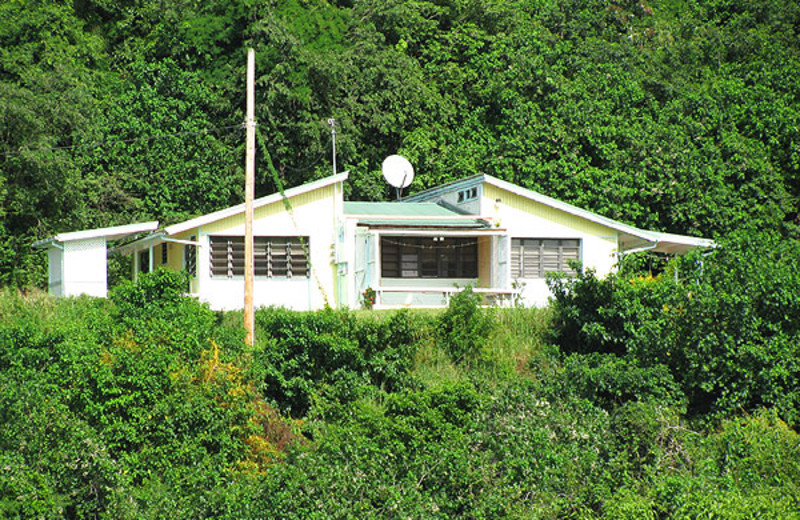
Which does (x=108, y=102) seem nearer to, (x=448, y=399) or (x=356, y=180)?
(x=356, y=180)

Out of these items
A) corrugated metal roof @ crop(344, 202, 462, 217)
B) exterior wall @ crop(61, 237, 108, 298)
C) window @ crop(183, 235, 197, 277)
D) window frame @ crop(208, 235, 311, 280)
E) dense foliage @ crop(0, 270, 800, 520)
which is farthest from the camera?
corrugated metal roof @ crop(344, 202, 462, 217)

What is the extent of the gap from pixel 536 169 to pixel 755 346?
53.1ft

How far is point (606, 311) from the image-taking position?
23.3m

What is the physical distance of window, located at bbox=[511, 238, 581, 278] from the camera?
93.7ft

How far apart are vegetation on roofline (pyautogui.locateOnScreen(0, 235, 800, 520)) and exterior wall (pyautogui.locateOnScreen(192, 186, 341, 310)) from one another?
314cm

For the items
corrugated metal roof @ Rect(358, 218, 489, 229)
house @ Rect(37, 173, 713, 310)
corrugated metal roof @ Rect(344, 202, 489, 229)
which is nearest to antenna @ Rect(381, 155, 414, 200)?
house @ Rect(37, 173, 713, 310)

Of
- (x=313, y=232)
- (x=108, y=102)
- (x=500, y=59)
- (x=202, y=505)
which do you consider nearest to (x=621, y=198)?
(x=500, y=59)

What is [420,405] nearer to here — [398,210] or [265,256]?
[265,256]

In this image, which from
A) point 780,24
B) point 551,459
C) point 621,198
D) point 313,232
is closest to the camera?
point 551,459

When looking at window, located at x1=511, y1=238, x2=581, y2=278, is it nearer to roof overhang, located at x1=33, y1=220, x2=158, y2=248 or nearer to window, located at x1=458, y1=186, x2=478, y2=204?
window, located at x1=458, y1=186, x2=478, y2=204

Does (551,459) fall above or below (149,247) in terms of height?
below

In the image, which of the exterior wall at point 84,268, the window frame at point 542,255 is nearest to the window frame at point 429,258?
the window frame at point 542,255

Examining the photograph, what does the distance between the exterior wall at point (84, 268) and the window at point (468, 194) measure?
32.4 feet

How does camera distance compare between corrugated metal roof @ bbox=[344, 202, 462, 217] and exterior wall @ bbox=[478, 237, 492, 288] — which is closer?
corrugated metal roof @ bbox=[344, 202, 462, 217]
